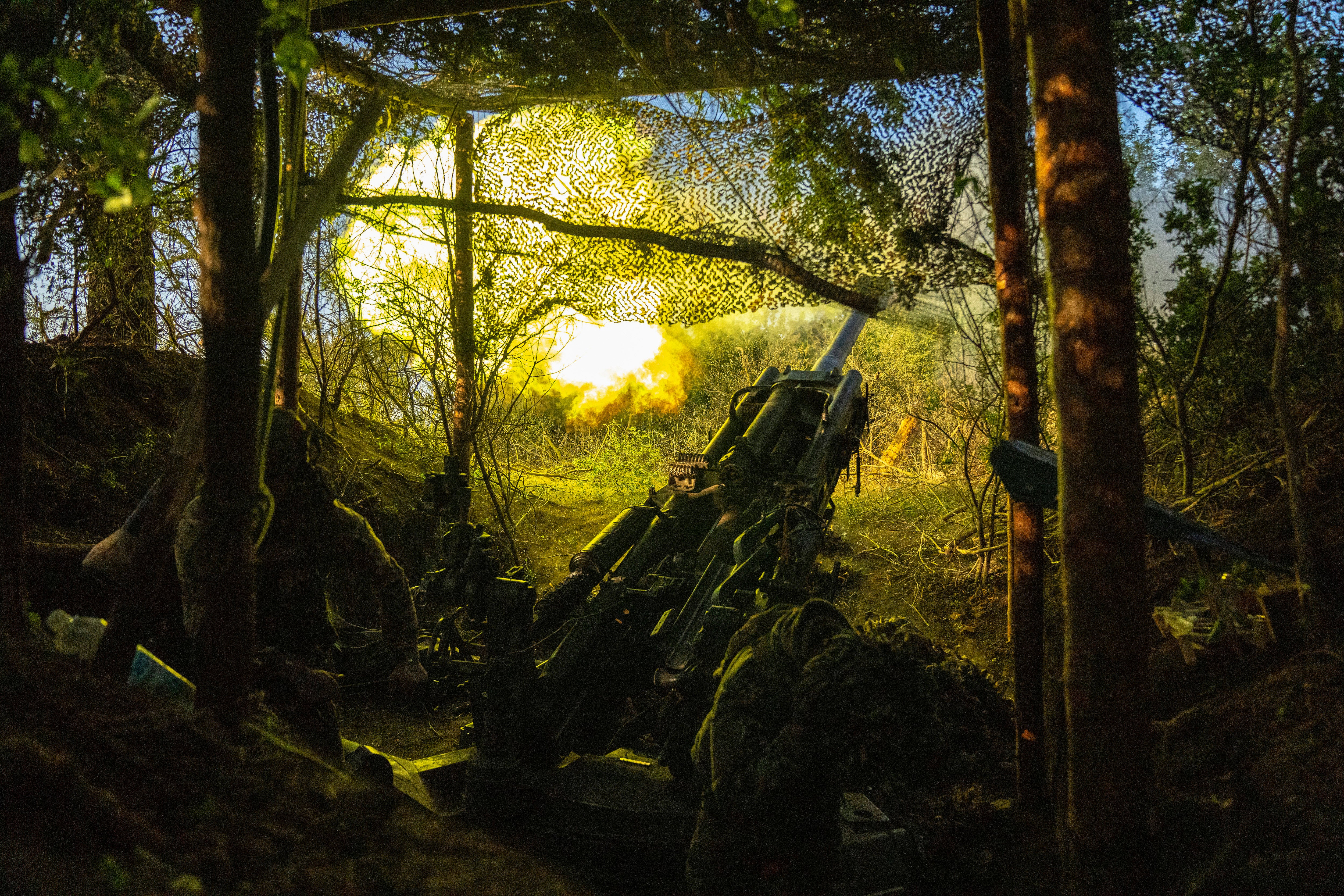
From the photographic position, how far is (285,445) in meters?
3.52

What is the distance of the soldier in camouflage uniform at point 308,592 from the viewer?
3.29 metres

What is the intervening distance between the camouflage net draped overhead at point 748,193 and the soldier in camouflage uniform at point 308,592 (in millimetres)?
1633

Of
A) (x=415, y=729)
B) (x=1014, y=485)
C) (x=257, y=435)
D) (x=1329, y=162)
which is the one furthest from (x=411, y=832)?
(x=1329, y=162)

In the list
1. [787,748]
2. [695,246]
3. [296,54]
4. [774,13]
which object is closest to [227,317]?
[296,54]

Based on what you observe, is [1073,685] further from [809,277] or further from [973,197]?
[973,197]

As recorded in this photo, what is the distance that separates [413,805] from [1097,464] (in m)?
2.46

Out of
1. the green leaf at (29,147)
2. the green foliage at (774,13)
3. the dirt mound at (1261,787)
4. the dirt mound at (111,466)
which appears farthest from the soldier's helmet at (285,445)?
the dirt mound at (1261,787)

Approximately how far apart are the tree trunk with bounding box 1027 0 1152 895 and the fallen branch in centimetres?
224

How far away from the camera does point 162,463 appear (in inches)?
258

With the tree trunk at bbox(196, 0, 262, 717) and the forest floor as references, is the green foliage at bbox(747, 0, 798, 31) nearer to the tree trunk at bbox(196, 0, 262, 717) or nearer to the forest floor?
the tree trunk at bbox(196, 0, 262, 717)

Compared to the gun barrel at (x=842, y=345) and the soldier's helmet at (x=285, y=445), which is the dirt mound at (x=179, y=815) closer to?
the soldier's helmet at (x=285, y=445)

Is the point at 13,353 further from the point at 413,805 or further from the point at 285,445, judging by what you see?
the point at 413,805

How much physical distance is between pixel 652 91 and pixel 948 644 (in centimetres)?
480

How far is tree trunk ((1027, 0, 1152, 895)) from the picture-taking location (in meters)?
2.17
